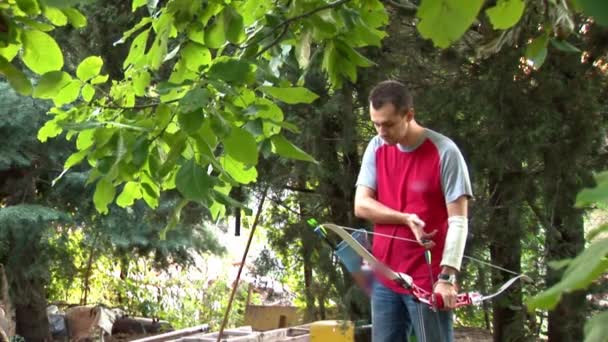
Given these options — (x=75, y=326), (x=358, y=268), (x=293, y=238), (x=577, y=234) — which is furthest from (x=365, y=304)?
(x=75, y=326)

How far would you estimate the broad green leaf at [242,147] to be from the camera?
2.20 metres

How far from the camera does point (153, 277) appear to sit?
11.0 meters

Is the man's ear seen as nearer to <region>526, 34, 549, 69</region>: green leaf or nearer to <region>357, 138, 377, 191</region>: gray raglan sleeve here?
<region>357, 138, 377, 191</region>: gray raglan sleeve

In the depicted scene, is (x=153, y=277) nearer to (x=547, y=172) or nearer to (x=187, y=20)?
(x=547, y=172)

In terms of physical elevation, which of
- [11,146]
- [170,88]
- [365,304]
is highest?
[11,146]

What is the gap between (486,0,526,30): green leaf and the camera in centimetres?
162

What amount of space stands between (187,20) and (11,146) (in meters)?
5.44

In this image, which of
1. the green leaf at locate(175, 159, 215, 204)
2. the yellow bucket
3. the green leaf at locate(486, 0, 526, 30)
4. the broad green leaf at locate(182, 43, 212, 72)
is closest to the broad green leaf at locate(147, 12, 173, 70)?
the broad green leaf at locate(182, 43, 212, 72)

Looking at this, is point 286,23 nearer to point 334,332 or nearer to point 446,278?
point 446,278

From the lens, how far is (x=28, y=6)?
2322 mm

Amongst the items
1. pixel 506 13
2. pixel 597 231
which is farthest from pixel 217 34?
pixel 597 231

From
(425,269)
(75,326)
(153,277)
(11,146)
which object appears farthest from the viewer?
(153,277)

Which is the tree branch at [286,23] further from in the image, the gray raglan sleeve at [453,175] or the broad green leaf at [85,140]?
the gray raglan sleeve at [453,175]

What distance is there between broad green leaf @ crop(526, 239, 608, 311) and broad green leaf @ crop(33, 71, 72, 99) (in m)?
2.13
